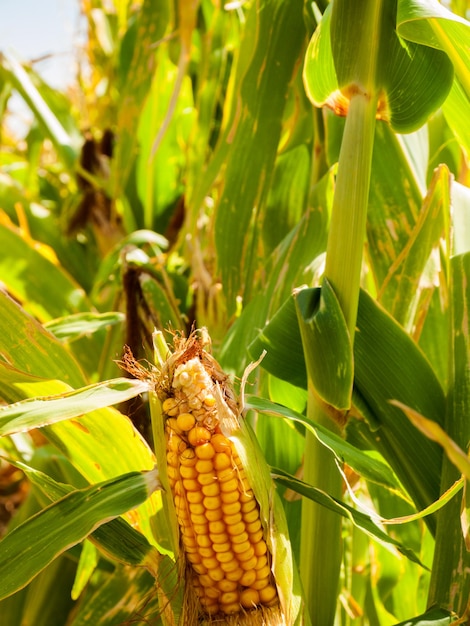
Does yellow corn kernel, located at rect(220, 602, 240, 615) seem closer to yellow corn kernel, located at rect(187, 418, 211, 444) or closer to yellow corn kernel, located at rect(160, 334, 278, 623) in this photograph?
yellow corn kernel, located at rect(160, 334, 278, 623)

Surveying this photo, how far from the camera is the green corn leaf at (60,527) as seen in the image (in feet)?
1.68

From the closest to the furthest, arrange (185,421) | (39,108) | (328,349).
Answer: (185,421) < (328,349) < (39,108)

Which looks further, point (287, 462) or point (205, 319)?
point (205, 319)

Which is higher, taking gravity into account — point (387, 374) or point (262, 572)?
point (387, 374)

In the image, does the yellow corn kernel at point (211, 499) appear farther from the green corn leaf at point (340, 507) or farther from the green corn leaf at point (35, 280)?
the green corn leaf at point (35, 280)

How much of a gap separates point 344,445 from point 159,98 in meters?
1.12

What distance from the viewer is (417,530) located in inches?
31.8

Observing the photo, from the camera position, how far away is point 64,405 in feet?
1.68

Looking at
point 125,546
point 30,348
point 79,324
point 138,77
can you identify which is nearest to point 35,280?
point 79,324

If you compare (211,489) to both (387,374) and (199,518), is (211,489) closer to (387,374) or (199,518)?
(199,518)

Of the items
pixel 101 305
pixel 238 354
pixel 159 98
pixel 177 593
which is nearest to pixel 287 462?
pixel 238 354

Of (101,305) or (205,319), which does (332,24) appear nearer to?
(205,319)

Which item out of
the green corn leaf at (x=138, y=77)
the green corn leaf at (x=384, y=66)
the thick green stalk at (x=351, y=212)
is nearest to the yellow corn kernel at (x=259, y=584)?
the thick green stalk at (x=351, y=212)

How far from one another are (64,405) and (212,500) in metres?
0.13
